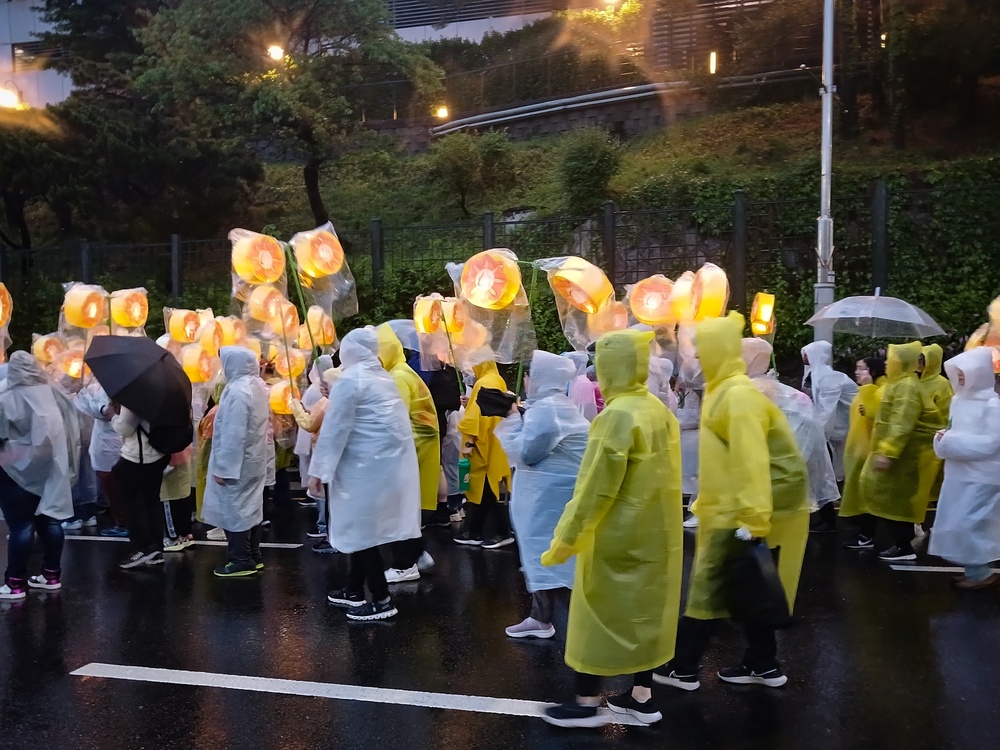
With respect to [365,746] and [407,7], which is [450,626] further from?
[407,7]

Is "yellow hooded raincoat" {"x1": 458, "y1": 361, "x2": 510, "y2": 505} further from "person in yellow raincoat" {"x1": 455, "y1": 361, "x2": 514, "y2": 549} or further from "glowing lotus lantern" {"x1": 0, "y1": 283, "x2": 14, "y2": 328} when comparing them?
"glowing lotus lantern" {"x1": 0, "y1": 283, "x2": 14, "y2": 328}

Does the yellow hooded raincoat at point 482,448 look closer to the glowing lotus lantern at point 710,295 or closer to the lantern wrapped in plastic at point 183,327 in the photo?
→ the glowing lotus lantern at point 710,295

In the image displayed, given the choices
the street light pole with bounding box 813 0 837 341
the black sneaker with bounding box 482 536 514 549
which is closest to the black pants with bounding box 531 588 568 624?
the black sneaker with bounding box 482 536 514 549

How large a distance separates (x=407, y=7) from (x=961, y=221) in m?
16.5

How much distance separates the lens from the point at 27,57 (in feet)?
82.1

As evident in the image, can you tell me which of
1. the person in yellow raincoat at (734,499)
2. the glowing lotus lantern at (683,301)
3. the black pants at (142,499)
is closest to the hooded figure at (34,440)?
the black pants at (142,499)

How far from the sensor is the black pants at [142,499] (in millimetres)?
6863

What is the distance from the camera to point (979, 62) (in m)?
16.8

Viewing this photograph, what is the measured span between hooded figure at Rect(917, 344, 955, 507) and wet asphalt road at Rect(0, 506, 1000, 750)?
666 millimetres

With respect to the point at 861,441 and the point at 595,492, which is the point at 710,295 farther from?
the point at 595,492

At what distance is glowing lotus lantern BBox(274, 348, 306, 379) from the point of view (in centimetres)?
897

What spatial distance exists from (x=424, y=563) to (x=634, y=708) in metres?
3.11

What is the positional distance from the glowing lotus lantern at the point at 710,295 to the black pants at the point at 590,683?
13.8ft

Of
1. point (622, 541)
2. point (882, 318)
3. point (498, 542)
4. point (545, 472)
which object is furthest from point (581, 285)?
point (622, 541)
